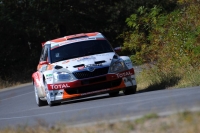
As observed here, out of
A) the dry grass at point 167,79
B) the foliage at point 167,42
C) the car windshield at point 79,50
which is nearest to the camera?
the dry grass at point 167,79

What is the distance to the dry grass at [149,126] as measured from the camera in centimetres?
825

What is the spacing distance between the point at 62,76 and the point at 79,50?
5.05 ft

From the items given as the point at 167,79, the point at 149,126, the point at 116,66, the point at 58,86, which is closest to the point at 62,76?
the point at 58,86

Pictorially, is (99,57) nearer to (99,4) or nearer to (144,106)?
(144,106)

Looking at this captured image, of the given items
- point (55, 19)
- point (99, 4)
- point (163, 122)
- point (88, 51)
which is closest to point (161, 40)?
point (88, 51)

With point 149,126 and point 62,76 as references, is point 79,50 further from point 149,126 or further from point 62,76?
point 149,126

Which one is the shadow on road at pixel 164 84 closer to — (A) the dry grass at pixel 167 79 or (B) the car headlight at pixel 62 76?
(A) the dry grass at pixel 167 79

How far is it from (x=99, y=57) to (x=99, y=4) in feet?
109

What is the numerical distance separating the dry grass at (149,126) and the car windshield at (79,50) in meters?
7.32

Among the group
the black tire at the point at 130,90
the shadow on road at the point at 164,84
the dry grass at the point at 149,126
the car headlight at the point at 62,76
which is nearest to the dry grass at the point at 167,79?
the shadow on road at the point at 164,84

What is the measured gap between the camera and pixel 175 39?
20859 mm

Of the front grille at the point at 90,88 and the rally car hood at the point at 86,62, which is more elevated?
the rally car hood at the point at 86,62

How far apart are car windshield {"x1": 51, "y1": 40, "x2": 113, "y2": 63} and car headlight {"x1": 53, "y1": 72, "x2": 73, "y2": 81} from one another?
990 millimetres

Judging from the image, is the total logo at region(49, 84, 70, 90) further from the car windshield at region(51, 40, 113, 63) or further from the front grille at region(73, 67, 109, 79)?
the car windshield at region(51, 40, 113, 63)
